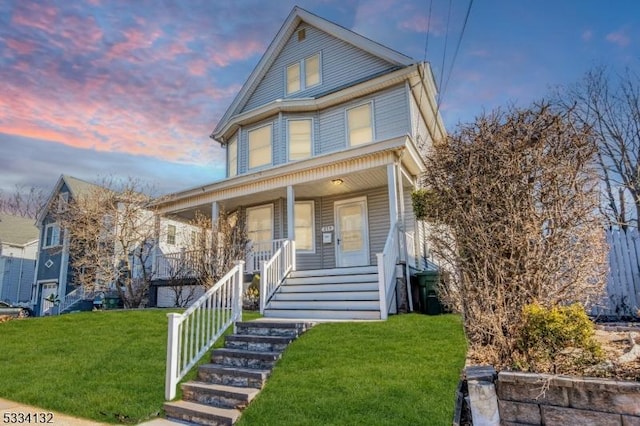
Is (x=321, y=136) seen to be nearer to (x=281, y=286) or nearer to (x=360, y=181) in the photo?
(x=360, y=181)

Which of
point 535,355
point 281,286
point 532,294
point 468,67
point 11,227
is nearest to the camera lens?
point 535,355

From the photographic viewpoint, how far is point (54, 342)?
7.55 meters

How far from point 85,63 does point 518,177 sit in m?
12.8

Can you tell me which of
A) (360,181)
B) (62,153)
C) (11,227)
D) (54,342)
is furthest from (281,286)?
(11,227)

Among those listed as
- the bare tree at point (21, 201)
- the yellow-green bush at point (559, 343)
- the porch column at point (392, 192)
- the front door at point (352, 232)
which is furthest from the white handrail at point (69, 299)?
the bare tree at point (21, 201)

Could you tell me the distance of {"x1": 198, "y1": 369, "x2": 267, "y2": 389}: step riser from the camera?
4855 mm

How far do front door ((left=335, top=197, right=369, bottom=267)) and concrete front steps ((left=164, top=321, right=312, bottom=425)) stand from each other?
5620 mm

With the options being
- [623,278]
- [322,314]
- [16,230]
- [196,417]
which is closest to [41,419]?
[196,417]

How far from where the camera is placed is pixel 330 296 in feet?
26.4

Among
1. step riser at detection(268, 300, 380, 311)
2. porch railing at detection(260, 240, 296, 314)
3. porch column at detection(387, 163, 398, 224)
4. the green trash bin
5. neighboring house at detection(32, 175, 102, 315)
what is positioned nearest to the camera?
step riser at detection(268, 300, 380, 311)

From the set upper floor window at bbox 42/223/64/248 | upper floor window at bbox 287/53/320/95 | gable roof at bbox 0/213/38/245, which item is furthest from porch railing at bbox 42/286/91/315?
upper floor window at bbox 287/53/320/95

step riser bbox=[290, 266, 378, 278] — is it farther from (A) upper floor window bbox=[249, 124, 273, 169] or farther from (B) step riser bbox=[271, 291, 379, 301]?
(A) upper floor window bbox=[249, 124, 273, 169]

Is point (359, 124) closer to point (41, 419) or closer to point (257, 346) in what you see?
point (257, 346)

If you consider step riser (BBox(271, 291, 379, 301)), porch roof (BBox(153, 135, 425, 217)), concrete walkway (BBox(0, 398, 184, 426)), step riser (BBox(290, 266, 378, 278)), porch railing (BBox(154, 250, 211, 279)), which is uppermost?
porch roof (BBox(153, 135, 425, 217))
